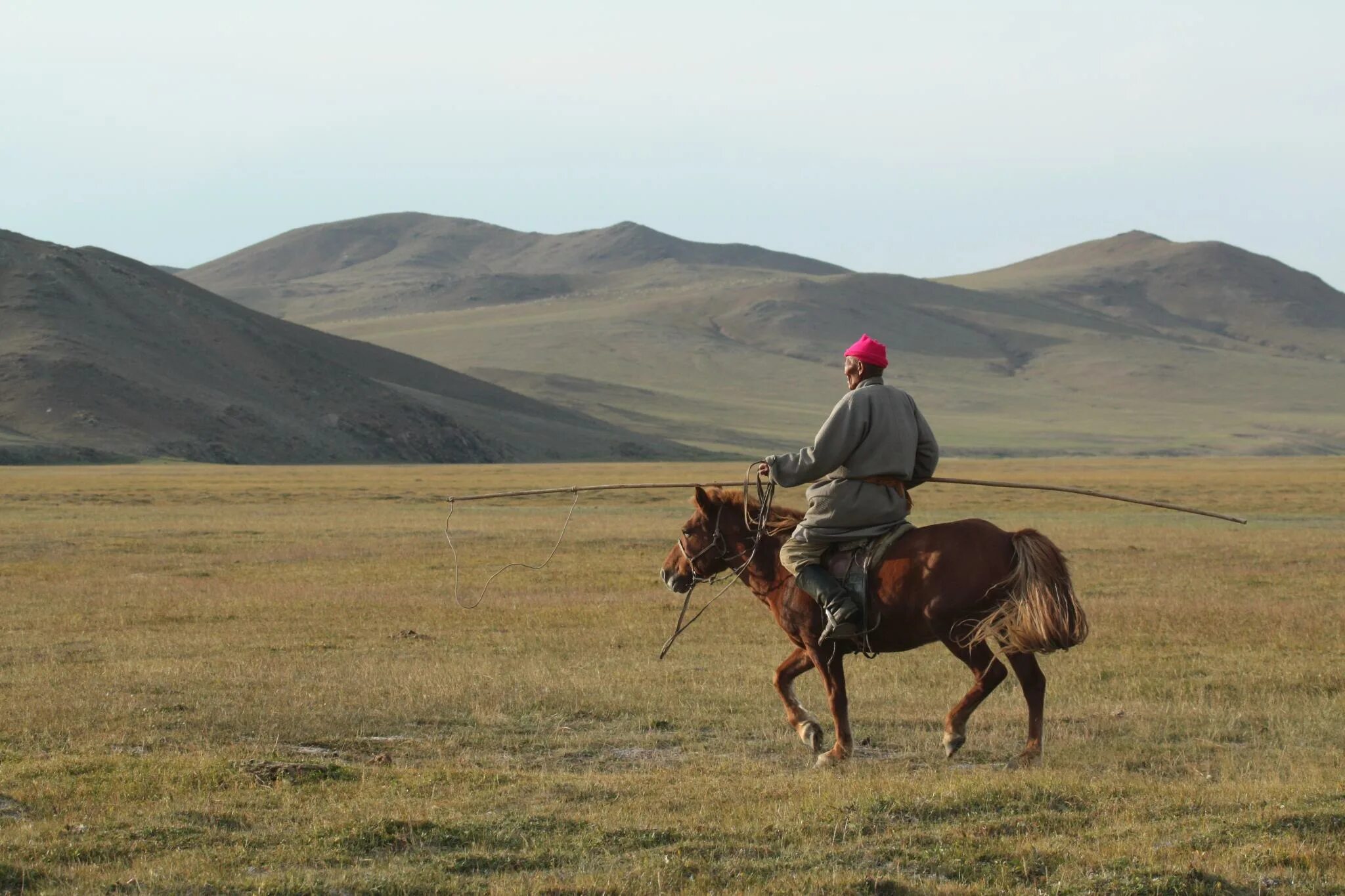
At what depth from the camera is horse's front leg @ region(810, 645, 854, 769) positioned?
30.7 feet

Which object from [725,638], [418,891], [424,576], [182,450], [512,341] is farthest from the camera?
[512,341]

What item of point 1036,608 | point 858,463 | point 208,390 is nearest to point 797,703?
point 858,463

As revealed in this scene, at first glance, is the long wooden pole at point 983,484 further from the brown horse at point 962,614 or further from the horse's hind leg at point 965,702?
the horse's hind leg at point 965,702

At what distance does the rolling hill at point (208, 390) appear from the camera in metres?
101

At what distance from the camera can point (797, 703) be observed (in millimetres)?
9992

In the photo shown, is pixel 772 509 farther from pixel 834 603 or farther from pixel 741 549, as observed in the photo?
pixel 834 603

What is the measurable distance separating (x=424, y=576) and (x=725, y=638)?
298 inches

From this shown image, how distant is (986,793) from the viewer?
7.80 metres

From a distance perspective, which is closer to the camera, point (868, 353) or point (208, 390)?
point (868, 353)

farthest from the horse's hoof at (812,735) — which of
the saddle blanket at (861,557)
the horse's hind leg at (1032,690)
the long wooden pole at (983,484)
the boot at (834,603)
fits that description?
the long wooden pole at (983,484)

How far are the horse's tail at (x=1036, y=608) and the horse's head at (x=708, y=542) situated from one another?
213 cm

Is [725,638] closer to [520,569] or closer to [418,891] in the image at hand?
[520,569]

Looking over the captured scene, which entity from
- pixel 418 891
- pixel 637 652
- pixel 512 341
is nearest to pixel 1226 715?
pixel 637 652

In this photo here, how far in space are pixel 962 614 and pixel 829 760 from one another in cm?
125
